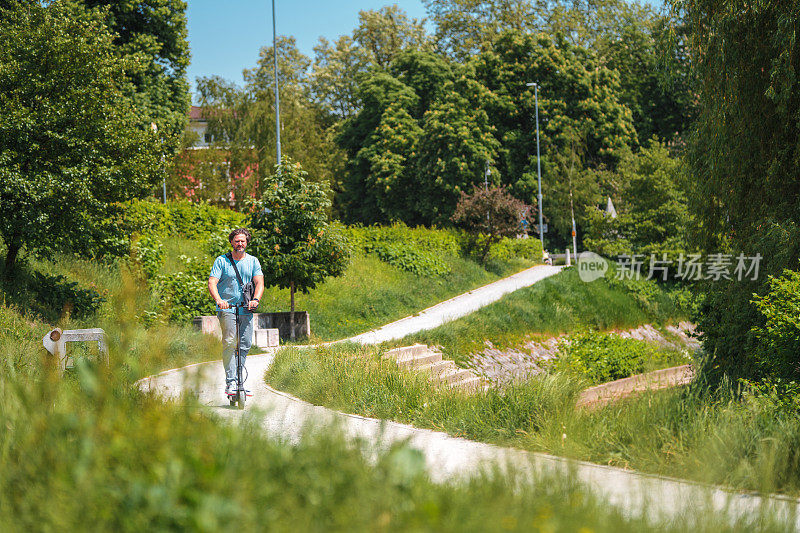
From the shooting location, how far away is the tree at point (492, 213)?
3189cm

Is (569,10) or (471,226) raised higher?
(569,10)

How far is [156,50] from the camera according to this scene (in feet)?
88.6

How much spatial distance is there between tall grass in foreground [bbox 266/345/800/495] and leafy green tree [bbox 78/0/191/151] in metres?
19.2

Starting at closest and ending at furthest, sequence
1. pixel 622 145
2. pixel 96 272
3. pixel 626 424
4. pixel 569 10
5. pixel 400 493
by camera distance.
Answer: pixel 400 493, pixel 626 424, pixel 96 272, pixel 622 145, pixel 569 10

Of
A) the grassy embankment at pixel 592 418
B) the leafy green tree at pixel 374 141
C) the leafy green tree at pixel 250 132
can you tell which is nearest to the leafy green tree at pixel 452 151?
the leafy green tree at pixel 374 141

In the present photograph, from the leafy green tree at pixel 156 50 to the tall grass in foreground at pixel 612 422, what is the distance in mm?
19168

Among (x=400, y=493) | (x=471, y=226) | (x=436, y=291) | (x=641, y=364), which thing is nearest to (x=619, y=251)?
(x=471, y=226)

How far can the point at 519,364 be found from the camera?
19.3 metres

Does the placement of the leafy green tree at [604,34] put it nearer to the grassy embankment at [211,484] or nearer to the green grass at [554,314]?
the green grass at [554,314]

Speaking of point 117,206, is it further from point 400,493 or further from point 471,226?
point 471,226

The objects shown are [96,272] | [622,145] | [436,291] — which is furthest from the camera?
[622,145]

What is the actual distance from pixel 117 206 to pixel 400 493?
14458 mm

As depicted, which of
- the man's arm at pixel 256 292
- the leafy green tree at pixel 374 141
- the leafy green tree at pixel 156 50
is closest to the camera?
the man's arm at pixel 256 292

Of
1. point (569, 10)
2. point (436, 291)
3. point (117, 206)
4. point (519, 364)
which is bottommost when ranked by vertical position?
point (519, 364)
